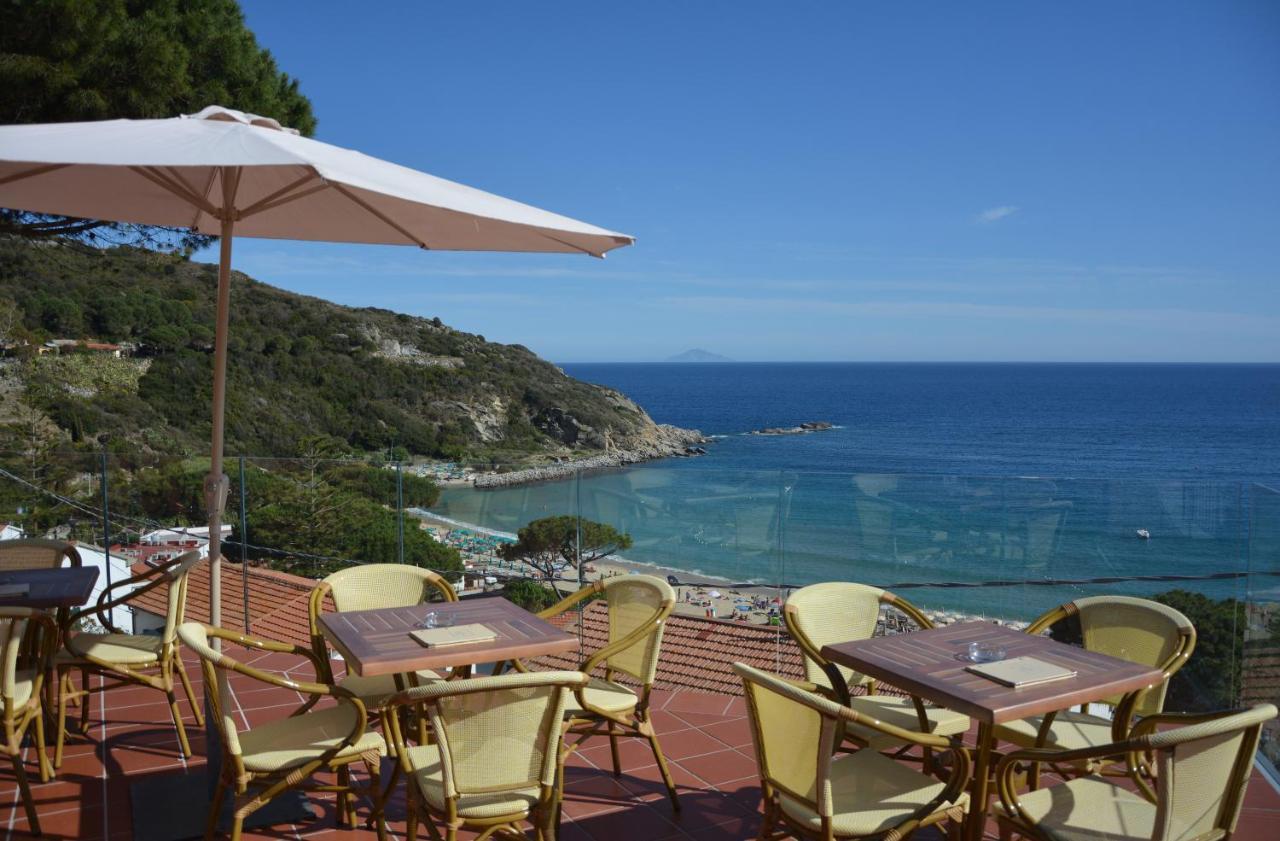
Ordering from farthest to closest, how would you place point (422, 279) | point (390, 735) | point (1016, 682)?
1. point (422, 279)
2. point (390, 735)
3. point (1016, 682)

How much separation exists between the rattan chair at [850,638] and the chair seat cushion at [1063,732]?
0.15 m

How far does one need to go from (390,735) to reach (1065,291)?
96402 mm

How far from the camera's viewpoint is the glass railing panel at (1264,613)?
383 centimetres

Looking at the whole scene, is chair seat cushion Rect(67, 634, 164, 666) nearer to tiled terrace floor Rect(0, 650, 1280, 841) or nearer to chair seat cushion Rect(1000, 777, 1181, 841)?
tiled terrace floor Rect(0, 650, 1280, 841)

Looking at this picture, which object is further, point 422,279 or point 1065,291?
point 1065,291

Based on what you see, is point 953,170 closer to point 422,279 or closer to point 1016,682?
point 422,279

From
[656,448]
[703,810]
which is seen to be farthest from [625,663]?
[656,448]

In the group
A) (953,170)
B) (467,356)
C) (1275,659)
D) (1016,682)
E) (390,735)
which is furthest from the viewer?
(953,170)

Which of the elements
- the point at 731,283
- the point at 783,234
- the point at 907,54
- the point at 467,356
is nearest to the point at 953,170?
the point at 783,234

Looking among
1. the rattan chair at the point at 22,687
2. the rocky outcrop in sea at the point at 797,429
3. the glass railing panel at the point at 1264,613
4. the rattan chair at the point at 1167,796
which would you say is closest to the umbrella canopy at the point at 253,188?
the rattan chair at the point at 22,687

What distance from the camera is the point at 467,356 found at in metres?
44.3

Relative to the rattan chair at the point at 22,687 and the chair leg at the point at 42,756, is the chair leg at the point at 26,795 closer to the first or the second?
the rattan chair at the point at 22,687

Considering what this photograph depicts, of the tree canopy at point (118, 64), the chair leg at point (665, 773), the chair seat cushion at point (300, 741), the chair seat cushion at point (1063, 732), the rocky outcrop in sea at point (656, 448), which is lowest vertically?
the rocky outcrop in sea at point (656, 448)

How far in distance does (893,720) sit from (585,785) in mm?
1201
